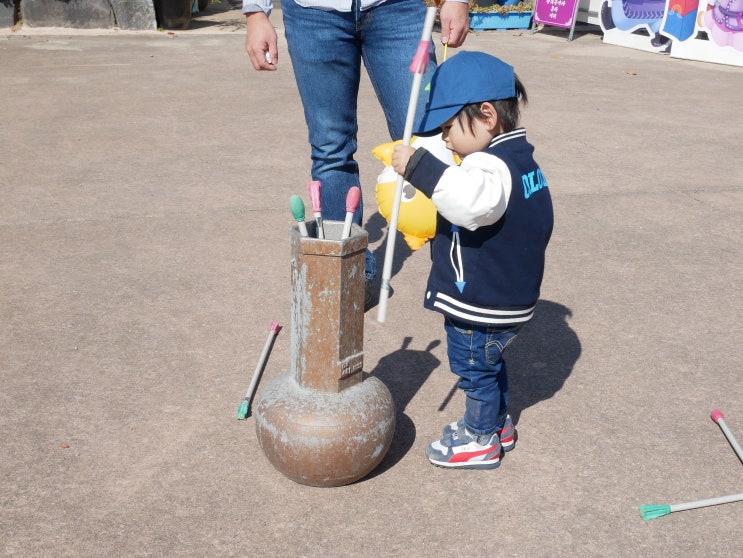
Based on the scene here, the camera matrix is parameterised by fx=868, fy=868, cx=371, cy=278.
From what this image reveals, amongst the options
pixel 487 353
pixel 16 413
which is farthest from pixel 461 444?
pixel 16 413

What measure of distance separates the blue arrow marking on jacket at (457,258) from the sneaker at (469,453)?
0.54 meters

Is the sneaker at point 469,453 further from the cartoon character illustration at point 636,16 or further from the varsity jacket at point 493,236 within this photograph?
the cartoon character illustration at point 636,16

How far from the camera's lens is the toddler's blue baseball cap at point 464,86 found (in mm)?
2494

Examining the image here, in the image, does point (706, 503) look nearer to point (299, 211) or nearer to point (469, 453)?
→ point (469, 453)

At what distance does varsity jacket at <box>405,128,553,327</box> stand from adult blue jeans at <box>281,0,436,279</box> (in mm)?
943

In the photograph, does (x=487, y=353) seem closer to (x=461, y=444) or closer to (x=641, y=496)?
(x=461, y=444)

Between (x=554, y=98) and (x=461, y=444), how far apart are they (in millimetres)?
6104

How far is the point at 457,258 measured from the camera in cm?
259

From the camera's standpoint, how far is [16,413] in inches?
119

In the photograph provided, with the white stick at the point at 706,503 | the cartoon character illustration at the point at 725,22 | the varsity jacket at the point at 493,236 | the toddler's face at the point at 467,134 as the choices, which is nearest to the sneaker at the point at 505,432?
the varsity jacket at the point at 493,236

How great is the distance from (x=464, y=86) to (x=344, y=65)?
1136 mm

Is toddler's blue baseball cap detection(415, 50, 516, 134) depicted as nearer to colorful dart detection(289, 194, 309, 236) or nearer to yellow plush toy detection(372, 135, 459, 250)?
colorful dart detection(289, 194, 309, 236)

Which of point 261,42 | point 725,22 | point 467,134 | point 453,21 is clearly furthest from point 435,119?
point 725,22

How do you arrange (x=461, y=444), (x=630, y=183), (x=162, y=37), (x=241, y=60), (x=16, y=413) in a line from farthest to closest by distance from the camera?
1. (x=162, y=37)
2. (x=241, y=60)
3. (x=630, y=183)
4. (x=16, y=413)
5. (x=461, y=444)
